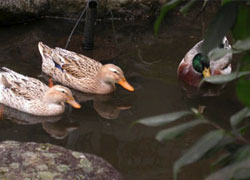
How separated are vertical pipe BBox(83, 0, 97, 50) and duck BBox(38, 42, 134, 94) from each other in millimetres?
481

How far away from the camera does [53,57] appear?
20.2ft

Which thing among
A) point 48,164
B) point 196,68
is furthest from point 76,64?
point 48,164

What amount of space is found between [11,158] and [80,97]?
224 centimetres

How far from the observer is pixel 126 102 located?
18.2ft

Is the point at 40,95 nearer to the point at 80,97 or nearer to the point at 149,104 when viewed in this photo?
the point at 80,97

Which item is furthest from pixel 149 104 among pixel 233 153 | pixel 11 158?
pixel 233 153

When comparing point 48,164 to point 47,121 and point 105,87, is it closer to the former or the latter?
point 47,121

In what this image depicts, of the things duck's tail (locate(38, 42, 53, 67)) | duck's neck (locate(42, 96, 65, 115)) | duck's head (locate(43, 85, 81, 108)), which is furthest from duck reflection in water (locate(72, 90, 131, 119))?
duck's tail (locate(38, 42, 53, 67))

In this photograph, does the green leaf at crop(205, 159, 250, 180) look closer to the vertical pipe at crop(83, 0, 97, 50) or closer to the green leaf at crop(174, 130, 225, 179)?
the green leaf at crop(174, 130, 225, 179)

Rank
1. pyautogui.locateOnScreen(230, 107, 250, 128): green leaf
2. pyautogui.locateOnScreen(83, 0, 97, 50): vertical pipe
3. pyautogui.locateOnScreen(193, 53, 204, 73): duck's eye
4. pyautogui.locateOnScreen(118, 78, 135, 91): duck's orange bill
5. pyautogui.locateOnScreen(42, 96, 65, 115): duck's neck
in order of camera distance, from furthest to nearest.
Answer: pyautogui.locateOnScreen(83, 0, 97, 50): vertical pipe < pyautogui.locateOnScreen(193, 53, 204, 73): duck's eye < pyautogui.locateOnScreen(118, 78, 135, 91): duck's orange bill < pyautogui.locateOnScreen(42, 96, 65, 115): duck's neck < pyautogui.locateOnScreen(230, 107, 250, 128): green leaf

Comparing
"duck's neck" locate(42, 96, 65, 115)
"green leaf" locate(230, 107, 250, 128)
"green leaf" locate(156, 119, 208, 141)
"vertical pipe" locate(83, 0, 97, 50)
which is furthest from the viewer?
"vertical pipe" locate(83, 0, 97, 50)

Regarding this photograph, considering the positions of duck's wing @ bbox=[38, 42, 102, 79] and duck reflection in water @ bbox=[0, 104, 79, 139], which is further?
duck's wing @ bbox=[38, 42, 102, 79]

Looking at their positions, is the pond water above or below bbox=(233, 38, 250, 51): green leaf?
below

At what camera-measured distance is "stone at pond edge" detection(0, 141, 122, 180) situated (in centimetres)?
348
